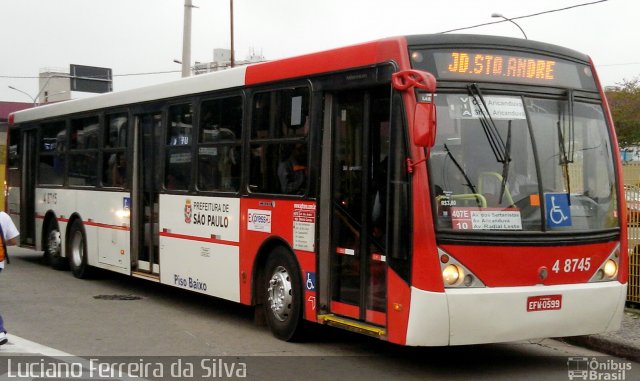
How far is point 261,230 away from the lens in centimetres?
960

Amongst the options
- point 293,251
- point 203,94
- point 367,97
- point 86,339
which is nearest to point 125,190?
point 203,94

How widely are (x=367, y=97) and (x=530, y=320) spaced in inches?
101

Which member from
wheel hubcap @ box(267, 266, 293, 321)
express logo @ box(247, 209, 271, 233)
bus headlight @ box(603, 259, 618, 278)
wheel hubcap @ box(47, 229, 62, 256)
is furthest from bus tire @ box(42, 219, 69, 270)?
bus headlight @ box(603, 259, 618, 278)

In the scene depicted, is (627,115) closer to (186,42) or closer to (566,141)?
(186,42)

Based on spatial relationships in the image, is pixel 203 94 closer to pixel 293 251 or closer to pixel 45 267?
pixel 293 251

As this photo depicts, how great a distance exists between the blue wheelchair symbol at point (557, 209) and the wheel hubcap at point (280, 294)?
9.65ft

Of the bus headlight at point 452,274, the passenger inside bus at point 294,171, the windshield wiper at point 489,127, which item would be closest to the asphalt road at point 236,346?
the bus headlight at point 452,274

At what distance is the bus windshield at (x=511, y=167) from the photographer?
7375 millimetres

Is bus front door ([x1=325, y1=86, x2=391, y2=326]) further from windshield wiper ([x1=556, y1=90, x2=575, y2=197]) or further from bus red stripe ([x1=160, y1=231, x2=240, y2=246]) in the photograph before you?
bus red stripe ([x1=160, y1=231, x2=240, y2=246])

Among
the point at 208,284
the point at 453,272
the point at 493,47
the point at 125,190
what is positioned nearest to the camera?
the point at 453,272

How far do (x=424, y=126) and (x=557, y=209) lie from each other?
160cm

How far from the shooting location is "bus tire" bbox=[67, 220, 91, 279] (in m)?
14.3

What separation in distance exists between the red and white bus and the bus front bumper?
0.01 metres

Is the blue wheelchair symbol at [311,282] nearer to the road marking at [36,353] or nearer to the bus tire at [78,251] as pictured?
the road marking at [36,353]
